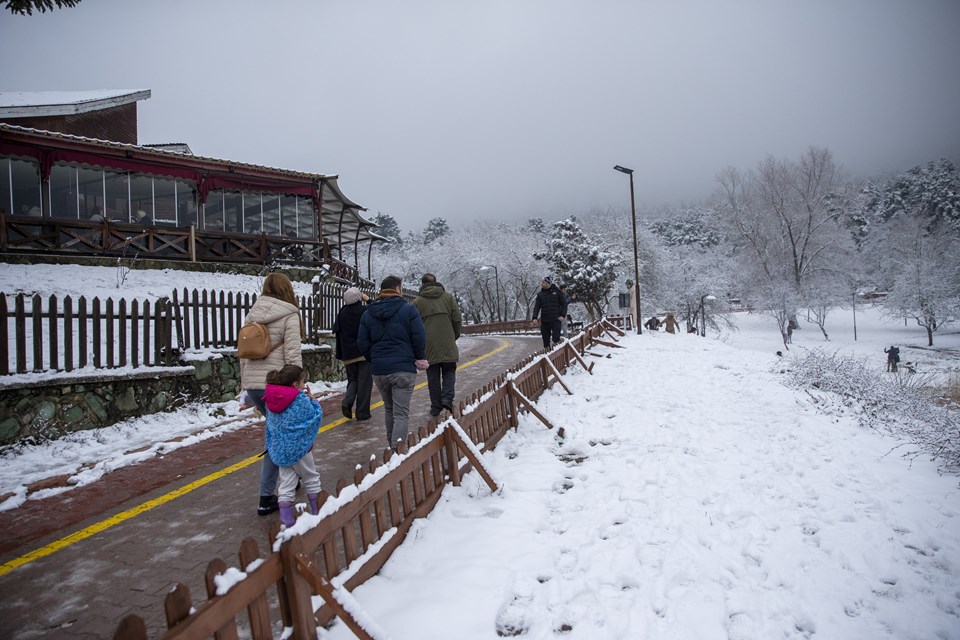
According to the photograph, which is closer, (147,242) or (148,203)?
(147,242)

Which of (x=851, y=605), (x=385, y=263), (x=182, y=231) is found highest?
(x=385, y=263)

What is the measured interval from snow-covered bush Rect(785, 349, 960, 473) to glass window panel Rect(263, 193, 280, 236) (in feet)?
58.3

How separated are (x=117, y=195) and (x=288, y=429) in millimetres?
17651

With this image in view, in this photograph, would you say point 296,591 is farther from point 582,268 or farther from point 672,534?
point 582,268

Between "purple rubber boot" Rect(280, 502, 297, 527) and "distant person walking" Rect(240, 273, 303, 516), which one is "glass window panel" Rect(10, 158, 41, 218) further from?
"purple rubber boot" Rect(280, 502, 297, 527)

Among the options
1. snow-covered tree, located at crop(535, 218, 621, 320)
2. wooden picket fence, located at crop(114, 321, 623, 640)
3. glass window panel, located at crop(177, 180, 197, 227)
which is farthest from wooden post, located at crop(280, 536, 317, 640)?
snow-covered tree, located at crop(535, 218, 621, 320)

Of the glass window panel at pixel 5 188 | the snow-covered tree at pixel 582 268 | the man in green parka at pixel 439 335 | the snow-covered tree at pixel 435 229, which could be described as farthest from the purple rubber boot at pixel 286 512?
the snow-covered tree at pixel 435 229

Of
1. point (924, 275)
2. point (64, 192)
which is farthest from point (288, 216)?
point (924, 275)

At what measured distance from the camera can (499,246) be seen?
50344mm

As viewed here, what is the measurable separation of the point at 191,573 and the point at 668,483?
14.0 feet

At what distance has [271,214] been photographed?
18906 millimetres

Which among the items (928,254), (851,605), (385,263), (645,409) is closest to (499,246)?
(385,263)

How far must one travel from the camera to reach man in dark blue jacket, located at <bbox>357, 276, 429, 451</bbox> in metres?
5.00

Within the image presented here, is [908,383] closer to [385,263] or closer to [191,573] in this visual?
[191,573]
